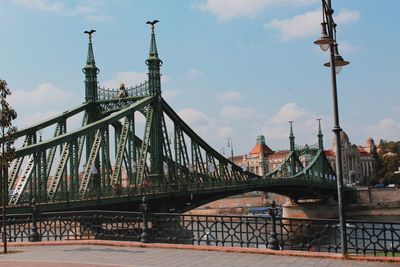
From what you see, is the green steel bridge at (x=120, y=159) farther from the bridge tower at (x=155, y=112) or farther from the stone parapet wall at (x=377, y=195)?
the stone parapet wall at (x=377, y=195)

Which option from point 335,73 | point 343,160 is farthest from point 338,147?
point 343,160

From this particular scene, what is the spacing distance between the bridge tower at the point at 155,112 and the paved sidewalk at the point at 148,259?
2945 cm

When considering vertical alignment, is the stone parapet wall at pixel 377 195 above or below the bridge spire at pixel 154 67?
below

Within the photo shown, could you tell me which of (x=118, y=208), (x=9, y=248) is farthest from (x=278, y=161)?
(x=9, y=248)

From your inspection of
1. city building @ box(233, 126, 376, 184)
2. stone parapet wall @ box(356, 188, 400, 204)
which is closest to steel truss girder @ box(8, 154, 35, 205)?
stone parapet wall @ box(356, 188, 400, 204)

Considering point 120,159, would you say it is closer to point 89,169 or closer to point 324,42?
point 89,169

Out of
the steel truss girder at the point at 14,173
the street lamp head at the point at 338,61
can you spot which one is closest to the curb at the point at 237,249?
the street lamp head at the point at 338,61

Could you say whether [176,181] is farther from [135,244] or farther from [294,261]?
[294,261]

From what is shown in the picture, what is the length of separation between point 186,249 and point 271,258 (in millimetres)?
2925

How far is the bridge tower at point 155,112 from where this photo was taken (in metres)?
45.8

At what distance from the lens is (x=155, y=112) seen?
46656 millimetres

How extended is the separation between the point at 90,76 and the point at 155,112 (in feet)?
20.3

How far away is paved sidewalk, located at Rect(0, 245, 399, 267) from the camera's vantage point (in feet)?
43.2

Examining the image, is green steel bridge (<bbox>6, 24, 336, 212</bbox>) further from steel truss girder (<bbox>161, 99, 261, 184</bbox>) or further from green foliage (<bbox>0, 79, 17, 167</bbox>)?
green foliage (<bbox>0, 79, 17, 167</bbox>)
